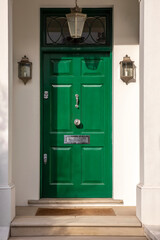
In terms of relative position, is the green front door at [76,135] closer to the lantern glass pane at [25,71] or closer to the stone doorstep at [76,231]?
the lantern glass pane at [25,71]

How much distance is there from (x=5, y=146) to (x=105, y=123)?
1.88 metres

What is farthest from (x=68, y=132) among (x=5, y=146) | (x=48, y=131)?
(x=5, y=146)

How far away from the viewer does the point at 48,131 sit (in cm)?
665

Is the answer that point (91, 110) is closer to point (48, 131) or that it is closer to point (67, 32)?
point (48, 131)

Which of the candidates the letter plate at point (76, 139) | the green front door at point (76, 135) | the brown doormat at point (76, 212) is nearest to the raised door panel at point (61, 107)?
the green front door at point (76, 135)

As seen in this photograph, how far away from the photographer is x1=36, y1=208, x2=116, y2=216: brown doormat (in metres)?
5.81

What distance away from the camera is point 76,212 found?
5949mm

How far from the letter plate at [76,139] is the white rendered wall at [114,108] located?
0.44 m

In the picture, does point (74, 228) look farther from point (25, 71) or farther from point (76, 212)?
point (25, 71)

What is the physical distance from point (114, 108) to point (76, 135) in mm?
738

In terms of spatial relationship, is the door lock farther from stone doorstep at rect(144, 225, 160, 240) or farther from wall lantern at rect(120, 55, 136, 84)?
stone doorstep at rect(144, 225, 160, 240)

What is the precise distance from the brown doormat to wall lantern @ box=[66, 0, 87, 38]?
2525 millimetres

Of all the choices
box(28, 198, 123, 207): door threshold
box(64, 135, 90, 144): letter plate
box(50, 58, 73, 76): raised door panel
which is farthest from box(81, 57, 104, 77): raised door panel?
box(28, 198, 123, 207): door threshold

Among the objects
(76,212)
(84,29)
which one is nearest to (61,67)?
(84,29)
